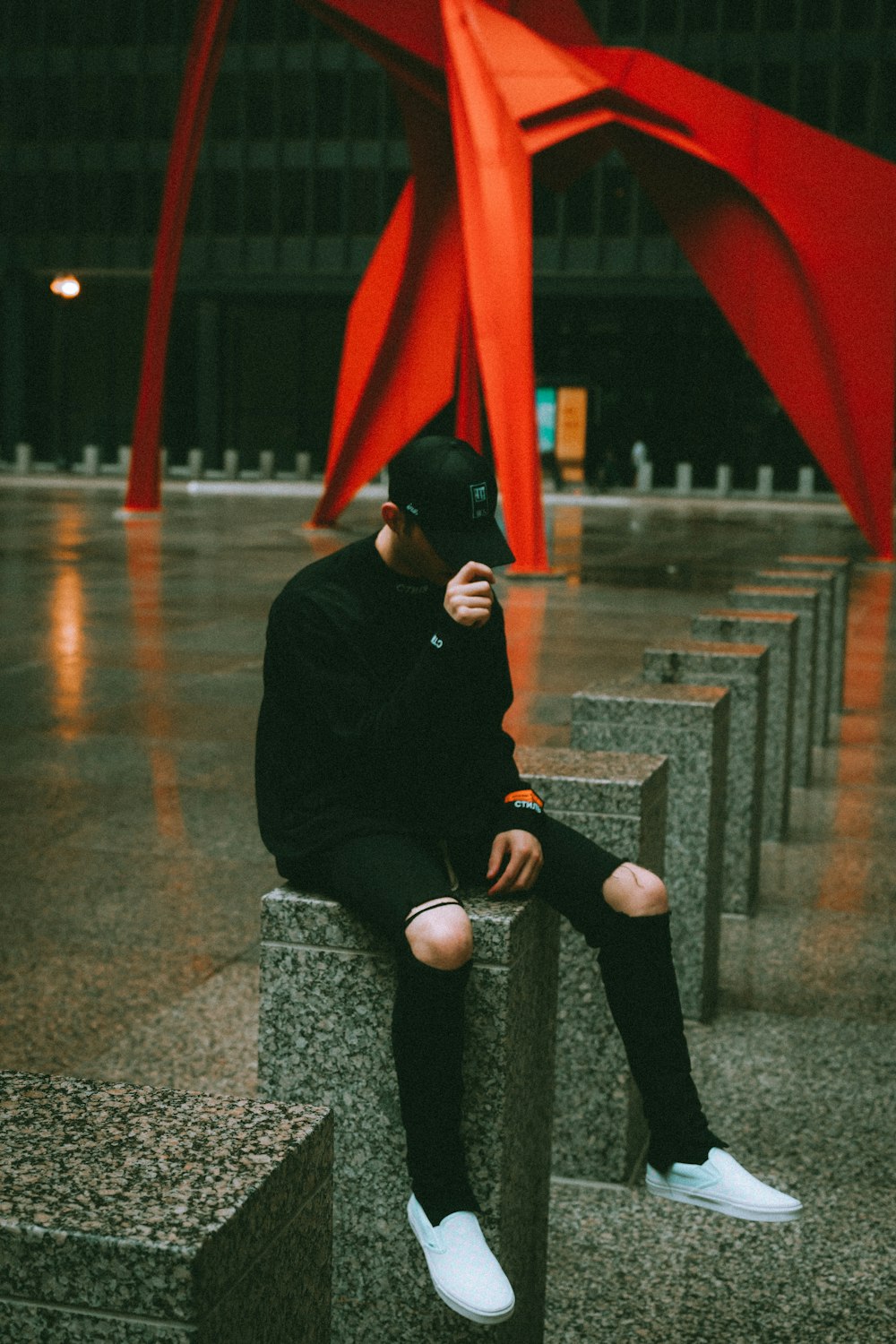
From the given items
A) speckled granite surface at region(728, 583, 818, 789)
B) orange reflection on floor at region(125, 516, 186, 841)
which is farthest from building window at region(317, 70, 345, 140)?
speckled granite surface at region(728, 583, 818, 789)

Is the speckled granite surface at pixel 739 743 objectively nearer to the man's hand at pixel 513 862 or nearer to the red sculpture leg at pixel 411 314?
the man's hand at pixel 513 862

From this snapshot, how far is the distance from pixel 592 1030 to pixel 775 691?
3373 mm

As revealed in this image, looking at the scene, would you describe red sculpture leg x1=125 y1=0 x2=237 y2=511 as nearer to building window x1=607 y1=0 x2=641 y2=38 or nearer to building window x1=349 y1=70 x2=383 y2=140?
building window x1=349 y1=70 x2=383 y2=140

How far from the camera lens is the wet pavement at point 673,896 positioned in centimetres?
330

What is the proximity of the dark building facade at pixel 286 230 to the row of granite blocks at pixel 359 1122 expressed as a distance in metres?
38.9

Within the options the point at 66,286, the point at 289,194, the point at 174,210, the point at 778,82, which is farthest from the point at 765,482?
the point at 174,210

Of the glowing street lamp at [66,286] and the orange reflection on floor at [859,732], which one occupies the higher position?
the glowing street lamp at [66,286]

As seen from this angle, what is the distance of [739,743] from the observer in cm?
567

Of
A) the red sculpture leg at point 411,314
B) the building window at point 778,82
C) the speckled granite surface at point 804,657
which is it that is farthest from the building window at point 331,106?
the speckled granite surface at point 804,657

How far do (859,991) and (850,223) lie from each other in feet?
55.5

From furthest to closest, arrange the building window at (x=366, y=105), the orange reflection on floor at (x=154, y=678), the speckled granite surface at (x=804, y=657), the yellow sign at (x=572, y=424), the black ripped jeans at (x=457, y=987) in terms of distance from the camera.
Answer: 1. the building window at (x=366, y=105)
2. the yellow sign at (x=572, y=424)
3. the speckled granite surface at (x=804, y=657)
4. the orange reflection on floor at (x=154, y=678)
5. the black ripped jeans at (x=457, y=987)

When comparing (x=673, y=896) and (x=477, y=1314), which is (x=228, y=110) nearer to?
(x=673, y=896)

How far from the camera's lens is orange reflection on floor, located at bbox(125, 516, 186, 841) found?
721 cm

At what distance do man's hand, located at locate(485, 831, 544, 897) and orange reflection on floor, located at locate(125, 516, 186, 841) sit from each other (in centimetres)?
386
